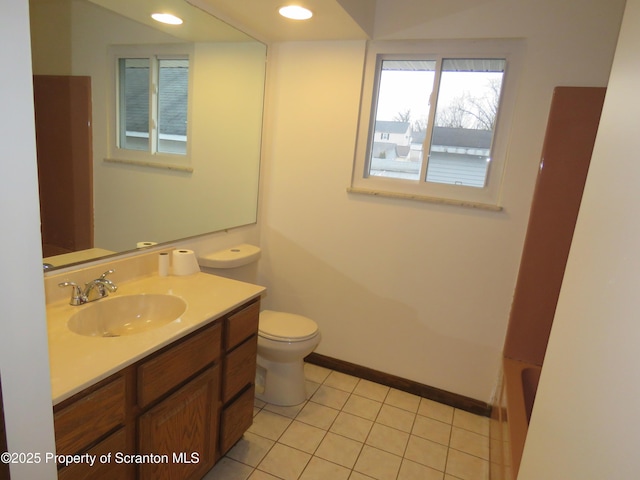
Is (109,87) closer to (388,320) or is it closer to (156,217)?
(156,217)

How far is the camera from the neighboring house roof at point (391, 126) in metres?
2.42

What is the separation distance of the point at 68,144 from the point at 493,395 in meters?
2.57

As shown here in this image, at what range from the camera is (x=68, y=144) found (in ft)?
4.81

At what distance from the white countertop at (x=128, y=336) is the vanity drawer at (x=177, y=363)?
0.05m

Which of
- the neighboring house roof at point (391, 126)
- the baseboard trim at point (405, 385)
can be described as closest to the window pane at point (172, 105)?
the neighboring house roof at point (391, 126)

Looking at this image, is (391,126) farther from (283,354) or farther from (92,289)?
(92,289)

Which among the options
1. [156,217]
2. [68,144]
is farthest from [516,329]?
[68,144]

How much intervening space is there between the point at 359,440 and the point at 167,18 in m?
2.36

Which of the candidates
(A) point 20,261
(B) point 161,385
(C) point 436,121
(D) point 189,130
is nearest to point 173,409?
(B) point 161,385

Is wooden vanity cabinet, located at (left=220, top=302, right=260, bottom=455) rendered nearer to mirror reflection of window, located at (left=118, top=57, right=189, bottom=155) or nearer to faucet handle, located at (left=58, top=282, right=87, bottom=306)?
faucet handle, located at (left=58, top=282, right=87, bottom=306)

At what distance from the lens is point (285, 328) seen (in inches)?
89.5

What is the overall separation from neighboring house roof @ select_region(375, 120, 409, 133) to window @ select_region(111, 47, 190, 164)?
3.80ft

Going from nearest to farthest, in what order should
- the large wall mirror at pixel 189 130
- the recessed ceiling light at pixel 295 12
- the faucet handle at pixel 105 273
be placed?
the large wall mirror at pixel 189 130 → the faucet handle at pixel 105 273 → the recessed ceiling light at pixel 295 12

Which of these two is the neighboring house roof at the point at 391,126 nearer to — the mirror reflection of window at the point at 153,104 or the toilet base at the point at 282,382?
the mirror reflection of window at the point at 153,104
